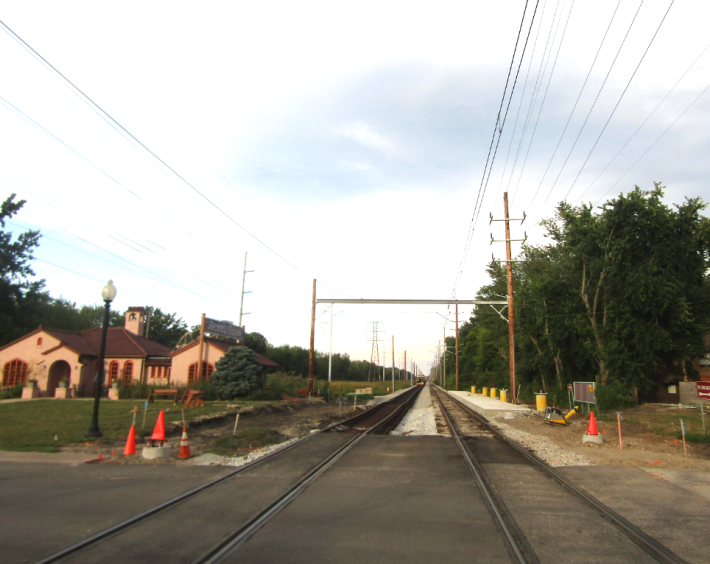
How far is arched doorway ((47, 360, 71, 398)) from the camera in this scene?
3295cm

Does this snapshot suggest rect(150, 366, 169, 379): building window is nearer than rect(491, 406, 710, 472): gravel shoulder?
No

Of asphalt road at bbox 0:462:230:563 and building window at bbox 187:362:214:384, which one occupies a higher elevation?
building window at bbox 187:362:214:384

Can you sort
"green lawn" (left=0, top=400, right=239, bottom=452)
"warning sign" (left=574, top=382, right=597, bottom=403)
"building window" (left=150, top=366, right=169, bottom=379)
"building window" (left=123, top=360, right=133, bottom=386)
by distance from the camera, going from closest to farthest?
1. "green lawn" (left=0, top=400, right=239, bottom=452)
2. "warning sign" (left=574, top=382, right=597, bottom=403)
3. "building window" (left=123, top=360, right=133, bottom=386)
4. "building window" (left=150, top=366, right=169, bottom=379)

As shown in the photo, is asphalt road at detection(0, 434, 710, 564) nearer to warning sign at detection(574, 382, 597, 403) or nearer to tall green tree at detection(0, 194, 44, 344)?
warning sign at detection(574, 382, 597, 403)

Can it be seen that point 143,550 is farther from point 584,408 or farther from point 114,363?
point 114,363

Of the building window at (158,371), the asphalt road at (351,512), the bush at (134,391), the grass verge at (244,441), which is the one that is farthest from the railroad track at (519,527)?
the building window at (158,371)

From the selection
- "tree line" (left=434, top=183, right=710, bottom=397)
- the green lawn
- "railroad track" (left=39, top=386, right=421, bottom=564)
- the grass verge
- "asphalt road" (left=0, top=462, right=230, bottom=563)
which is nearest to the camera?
"railroad track" (left=39, top=386, right=421, bottom=564)

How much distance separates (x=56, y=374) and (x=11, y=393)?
13.1ft

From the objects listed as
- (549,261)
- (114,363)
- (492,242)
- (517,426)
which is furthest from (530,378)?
(114,363)

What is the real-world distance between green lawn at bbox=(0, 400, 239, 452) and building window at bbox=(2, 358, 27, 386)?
12390 millimetres

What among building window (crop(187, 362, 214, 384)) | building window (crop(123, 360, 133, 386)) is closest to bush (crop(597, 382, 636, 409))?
building window (crop(187, 362, 214, 384))

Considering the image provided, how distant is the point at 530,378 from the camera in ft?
160

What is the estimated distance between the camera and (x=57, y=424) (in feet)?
53.6

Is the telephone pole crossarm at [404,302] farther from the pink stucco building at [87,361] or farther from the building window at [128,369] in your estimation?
the building window at [128,369]
